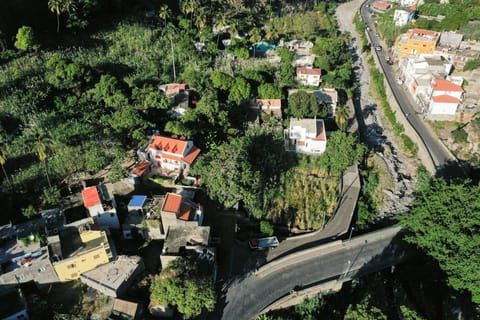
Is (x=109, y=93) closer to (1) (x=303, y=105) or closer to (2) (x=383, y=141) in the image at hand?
(1) (x=303, y=105)

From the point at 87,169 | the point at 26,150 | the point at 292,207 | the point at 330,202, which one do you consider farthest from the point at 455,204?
the point at 26,150

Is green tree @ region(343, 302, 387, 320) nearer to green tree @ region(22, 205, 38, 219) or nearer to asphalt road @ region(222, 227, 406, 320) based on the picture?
asphalt road @ region(222, 227, 406, 320)

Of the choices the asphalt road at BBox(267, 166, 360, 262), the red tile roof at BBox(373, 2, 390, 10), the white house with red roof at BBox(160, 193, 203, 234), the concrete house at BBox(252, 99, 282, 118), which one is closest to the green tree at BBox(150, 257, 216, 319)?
the white house with red roof at BBox(160, 193, 203, 234)

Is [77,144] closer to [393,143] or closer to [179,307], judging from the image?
[179,307]

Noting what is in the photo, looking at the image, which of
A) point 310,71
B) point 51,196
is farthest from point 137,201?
point 310,71

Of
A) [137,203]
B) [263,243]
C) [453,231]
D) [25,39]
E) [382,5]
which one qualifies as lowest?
[263,243]

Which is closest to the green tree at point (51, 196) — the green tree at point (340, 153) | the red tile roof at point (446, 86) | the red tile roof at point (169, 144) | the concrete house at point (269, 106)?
the red tile roof at point (169, 144)
